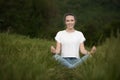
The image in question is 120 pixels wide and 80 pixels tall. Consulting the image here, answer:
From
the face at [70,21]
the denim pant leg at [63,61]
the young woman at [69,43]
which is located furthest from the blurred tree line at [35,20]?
the denim pant leg at [63,61]

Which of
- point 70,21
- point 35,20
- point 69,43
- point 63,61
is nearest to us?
point 63,61

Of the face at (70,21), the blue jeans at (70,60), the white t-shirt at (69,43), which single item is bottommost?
the blue jeans at (70,60)

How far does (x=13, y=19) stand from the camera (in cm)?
3031

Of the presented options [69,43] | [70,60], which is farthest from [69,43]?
[70,60]

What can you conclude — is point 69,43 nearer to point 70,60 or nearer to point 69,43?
point 69,43

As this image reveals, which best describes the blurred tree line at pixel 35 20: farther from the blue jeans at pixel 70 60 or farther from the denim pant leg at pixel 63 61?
the denim pant leg at pixel 63 61

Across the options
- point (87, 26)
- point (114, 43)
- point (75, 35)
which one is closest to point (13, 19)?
point (87, 26)

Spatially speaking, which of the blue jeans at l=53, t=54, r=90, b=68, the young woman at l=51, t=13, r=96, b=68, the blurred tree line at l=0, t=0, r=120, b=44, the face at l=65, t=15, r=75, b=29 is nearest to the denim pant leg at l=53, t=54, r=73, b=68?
the blue jeans at l=53, t=54, r=90, b=68

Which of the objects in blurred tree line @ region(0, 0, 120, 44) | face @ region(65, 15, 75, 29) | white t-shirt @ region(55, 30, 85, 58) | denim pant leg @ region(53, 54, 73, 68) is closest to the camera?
denim pant leg @ region(53, 54, 73, 68)

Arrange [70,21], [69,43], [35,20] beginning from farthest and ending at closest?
[35,20] → [69,43] → [70,21]

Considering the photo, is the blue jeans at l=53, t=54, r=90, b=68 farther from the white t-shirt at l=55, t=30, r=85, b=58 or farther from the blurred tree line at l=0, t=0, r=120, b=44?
the blurred tree line at l=0, t=0, r=120, b=44

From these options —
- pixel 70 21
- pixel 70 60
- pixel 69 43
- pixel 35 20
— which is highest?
pixel 70 21

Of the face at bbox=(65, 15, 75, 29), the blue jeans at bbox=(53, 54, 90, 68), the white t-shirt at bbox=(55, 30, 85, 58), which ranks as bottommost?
the blue jeans at bbox=(53, 54, 90, 68)

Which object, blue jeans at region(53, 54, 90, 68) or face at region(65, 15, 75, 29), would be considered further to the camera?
face at region(65, 15, 75, 29)
